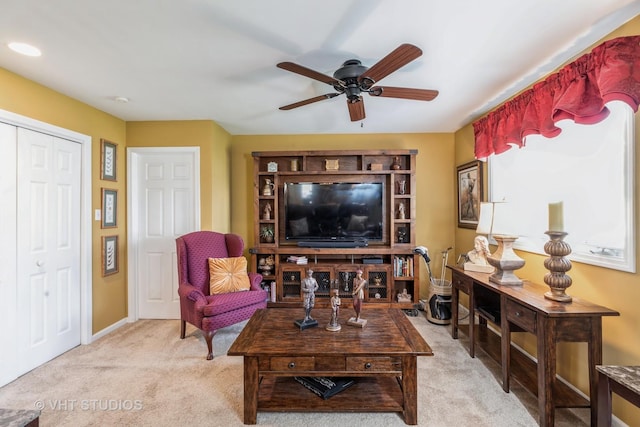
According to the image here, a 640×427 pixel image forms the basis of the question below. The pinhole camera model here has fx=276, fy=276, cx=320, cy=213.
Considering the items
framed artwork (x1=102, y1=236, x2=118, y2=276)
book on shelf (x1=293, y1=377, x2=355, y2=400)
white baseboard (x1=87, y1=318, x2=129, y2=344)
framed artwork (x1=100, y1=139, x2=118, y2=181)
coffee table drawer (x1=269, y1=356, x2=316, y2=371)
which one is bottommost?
white baseboard (x1=87, y1=318, x2=129, y2=344)

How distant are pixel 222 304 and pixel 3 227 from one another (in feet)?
5.96

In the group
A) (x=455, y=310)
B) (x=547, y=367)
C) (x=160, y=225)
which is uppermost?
(x=160, y=225)

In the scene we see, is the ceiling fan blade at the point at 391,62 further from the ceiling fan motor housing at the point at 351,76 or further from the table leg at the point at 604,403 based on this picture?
the table leg at the point at 604,403

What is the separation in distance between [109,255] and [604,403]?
13.7ft

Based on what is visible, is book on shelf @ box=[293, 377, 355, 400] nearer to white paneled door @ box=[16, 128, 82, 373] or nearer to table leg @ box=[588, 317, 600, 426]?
table leg @ box=[588, 317, 600, 426]

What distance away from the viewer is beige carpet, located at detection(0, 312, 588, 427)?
5.94 ft

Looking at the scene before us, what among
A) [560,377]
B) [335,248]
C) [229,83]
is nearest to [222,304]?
[335,248]

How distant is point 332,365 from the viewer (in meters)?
1.72

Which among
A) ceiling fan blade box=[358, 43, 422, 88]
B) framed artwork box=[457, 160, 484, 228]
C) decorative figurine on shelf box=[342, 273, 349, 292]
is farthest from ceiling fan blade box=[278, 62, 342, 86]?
decorative figurine on shelf box=[342, 273, 349, 292]

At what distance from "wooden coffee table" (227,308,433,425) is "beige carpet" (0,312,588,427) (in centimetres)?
10

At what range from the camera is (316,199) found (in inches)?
151

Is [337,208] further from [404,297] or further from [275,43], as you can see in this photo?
[275,43]

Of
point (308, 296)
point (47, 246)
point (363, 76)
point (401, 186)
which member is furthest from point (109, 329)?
point (401, 186)

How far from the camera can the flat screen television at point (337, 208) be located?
3.81 m
